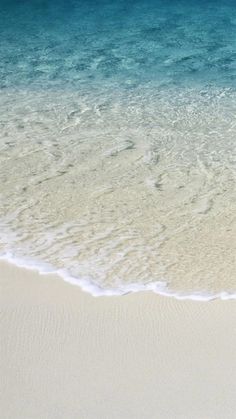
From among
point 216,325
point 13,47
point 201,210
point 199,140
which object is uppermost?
point 216,325

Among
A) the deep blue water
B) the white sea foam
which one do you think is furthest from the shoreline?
the deep blue water

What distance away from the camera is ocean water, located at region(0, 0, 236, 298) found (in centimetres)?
277

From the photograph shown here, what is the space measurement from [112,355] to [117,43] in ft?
16.7

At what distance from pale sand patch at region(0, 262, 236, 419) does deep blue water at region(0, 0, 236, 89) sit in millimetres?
3274

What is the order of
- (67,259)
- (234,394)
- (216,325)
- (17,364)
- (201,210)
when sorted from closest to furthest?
(234,394), (17,364), (216,325), (67,259), (201,210)

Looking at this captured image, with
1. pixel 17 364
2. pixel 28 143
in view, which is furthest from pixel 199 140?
pixel 17 364

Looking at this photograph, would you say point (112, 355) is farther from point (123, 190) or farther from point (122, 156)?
point (122, 156)

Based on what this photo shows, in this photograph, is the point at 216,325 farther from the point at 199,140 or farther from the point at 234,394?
the point at 199,140

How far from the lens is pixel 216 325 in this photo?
2291mm

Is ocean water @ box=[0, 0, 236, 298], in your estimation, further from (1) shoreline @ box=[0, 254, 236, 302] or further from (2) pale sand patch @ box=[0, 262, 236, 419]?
(2) pale sand patch @ box=[0, 262, 236, 419]

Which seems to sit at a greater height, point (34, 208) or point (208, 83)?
point (34, 208)

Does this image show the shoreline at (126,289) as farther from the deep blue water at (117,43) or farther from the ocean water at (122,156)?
the deep blue water at (117,43)

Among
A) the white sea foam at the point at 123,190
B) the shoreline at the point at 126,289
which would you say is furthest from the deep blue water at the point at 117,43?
the shoreline at the point at 126,289

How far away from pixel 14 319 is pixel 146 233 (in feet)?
2.63
